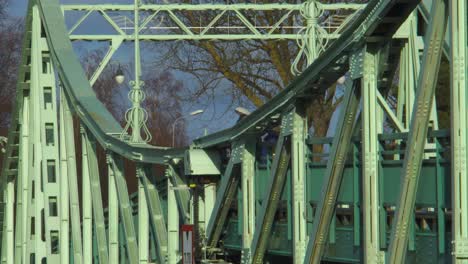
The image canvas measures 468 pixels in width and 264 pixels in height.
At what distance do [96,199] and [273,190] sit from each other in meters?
11.3

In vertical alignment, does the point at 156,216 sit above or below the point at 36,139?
below

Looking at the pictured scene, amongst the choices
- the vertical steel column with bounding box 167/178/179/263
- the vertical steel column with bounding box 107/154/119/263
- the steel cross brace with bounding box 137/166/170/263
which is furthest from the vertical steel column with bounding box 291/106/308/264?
the vertical steel column with bounding box 107/154/119/263

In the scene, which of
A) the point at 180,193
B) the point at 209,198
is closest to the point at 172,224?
the point at 180,193

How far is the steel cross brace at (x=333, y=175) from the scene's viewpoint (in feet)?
72.4

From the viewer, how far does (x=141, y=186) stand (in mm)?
34938

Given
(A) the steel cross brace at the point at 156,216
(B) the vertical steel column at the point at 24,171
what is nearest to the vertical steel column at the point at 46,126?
(B) the vertical steel column at the point at 24,171

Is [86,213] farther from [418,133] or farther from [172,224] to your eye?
[418,133]

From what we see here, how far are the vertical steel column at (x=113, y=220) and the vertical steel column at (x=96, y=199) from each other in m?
0.16

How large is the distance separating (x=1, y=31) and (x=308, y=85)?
59193 millimetres

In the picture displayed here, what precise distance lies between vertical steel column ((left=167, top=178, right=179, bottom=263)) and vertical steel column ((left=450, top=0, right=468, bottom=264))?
14729mm

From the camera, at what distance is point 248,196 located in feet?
92.7

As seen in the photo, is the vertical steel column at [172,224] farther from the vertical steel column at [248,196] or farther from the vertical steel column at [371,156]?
the vertical steel column at [371,156]

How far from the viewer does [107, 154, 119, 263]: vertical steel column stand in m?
36.8

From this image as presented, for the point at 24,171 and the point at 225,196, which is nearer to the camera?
the point at 225,196
